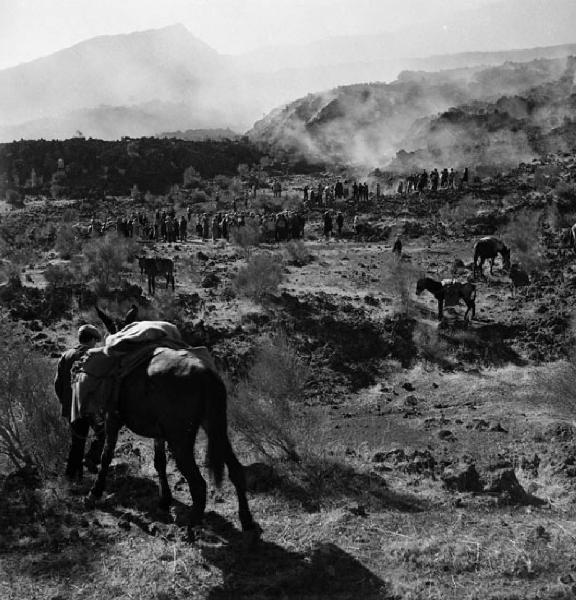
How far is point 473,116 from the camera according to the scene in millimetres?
61156

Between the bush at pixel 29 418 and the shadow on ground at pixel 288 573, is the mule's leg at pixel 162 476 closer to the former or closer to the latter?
the shadow on ground at pixel 288 573

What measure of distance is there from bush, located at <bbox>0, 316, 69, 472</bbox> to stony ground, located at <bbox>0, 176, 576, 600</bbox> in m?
0.45

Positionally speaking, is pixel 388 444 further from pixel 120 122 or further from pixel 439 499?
pixel 120 122

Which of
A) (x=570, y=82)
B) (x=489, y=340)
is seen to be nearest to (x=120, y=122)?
(x=570, y=82)

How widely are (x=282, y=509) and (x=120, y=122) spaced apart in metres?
181

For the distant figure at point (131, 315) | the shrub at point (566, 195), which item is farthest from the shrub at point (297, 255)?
the distant figure at point (131, 315)

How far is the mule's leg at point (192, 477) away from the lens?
557 cm

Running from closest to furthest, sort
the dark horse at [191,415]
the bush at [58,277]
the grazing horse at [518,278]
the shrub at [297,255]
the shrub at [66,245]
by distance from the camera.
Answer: the dark horse at [191,415]
the grazing horse at [518,278]
the bush at [58,277]
the shrub at [297,255]
the shrub at [66,245]

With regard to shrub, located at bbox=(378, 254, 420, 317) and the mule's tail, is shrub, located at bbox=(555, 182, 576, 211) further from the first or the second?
the mule's tail

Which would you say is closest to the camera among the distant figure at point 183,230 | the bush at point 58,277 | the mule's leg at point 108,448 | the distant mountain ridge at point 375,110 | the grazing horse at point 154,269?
the mule's leg at point 108,448

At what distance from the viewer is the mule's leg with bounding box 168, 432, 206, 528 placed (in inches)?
219

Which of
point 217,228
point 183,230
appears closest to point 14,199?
point 183,230

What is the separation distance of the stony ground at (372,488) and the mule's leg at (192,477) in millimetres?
277

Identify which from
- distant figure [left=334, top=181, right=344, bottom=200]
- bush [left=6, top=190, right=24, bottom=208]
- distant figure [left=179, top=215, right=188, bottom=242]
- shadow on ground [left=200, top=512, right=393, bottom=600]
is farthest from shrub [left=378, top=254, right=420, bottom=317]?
bush [left=6, top=190, right=24, bottom=208]
